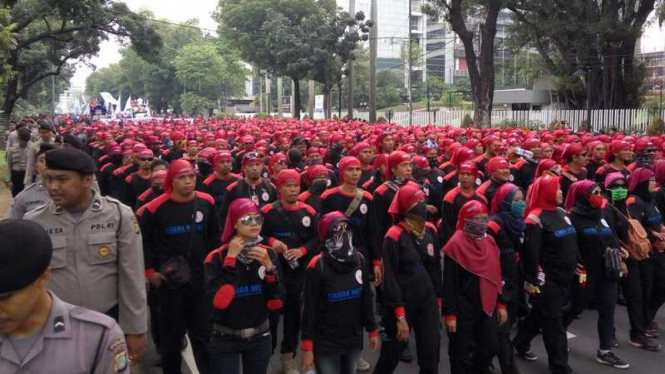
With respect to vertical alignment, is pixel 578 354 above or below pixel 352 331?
below

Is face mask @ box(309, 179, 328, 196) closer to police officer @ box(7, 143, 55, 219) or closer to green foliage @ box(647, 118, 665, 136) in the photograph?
police officer @ box(7, 143, 55, 219)

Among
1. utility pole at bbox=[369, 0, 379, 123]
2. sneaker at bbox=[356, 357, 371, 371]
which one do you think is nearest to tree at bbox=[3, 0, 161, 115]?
utility pole at bbox=[369, 0, 379, 123]

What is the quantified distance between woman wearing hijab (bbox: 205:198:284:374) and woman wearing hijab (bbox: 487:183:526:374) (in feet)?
6.61

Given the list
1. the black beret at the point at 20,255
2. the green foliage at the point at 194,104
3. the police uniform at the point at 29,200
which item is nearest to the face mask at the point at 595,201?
the police uniform at the point at 29,200

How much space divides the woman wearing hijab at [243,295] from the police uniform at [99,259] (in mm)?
564

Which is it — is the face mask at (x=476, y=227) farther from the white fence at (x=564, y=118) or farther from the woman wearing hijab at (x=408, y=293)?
the white fence at (x=564, y=118)

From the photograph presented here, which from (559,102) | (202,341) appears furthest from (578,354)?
(559,102)

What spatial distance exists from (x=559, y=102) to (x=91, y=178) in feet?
133

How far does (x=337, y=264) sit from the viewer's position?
431 cm

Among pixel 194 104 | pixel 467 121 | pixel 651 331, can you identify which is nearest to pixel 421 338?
pixel 651 331

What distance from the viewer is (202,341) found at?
498 centimetres

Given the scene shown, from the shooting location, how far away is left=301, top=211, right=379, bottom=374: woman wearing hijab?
425 centimetres

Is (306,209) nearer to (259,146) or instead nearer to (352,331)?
(352,331)

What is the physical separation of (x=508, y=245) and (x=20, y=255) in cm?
421
